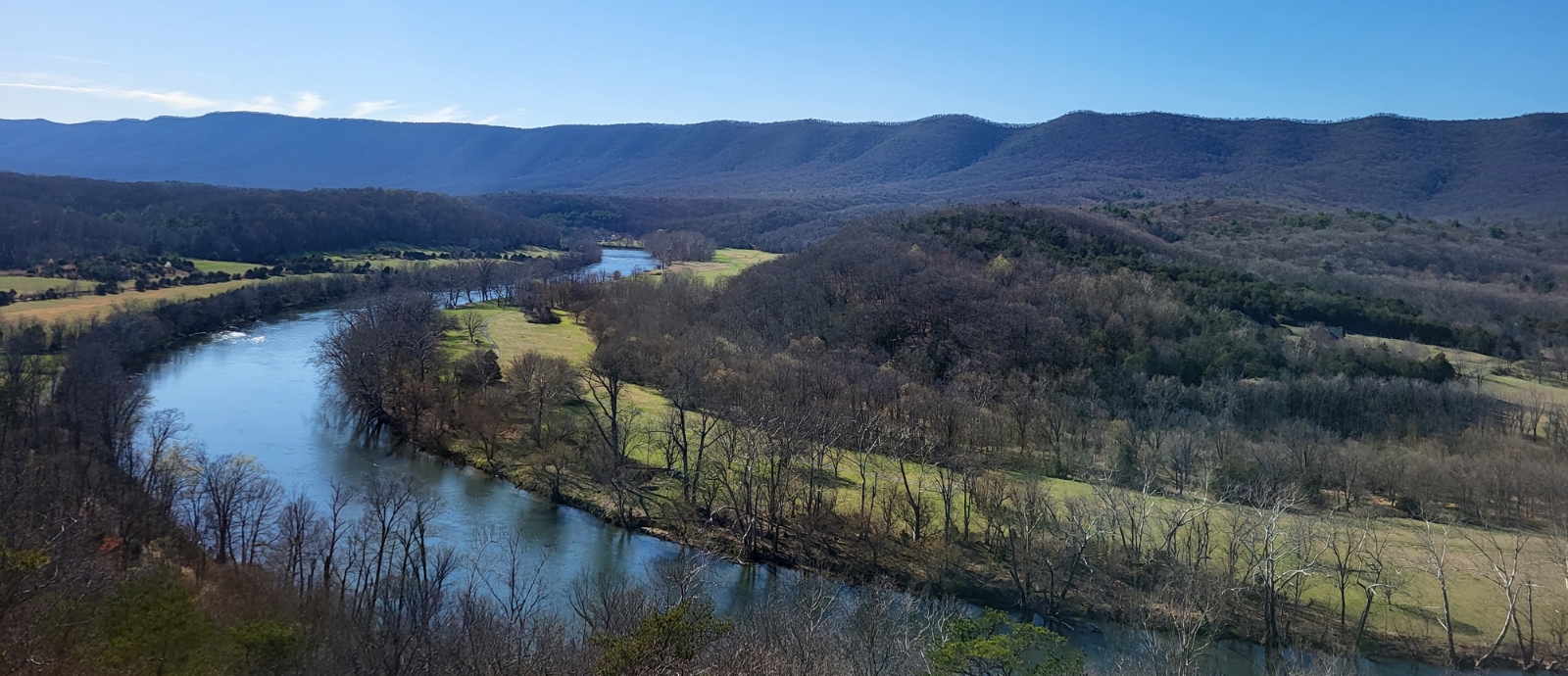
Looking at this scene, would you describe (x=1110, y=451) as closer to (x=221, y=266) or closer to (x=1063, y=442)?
(x=1063, y=442)

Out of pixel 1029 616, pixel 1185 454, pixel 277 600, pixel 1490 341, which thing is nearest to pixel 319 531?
pixel 277 600

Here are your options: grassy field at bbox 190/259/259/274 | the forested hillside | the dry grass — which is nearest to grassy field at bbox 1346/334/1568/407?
the forested hillside

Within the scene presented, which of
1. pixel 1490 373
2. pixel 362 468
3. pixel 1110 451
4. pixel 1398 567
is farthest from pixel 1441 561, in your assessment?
pixel 362 468

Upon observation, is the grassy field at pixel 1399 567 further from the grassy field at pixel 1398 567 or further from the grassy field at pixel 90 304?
the grassy field at pixel 90 304

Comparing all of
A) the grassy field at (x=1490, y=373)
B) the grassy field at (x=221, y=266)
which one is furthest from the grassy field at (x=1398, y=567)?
the grassy field at (x=221, y=266)

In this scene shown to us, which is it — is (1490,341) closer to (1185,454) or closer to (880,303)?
(1185,454)

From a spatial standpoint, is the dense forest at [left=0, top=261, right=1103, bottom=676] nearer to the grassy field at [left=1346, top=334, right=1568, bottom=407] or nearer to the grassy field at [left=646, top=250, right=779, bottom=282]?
the grassy field at [left=1346, top=334, right=1568, bottom=407]
